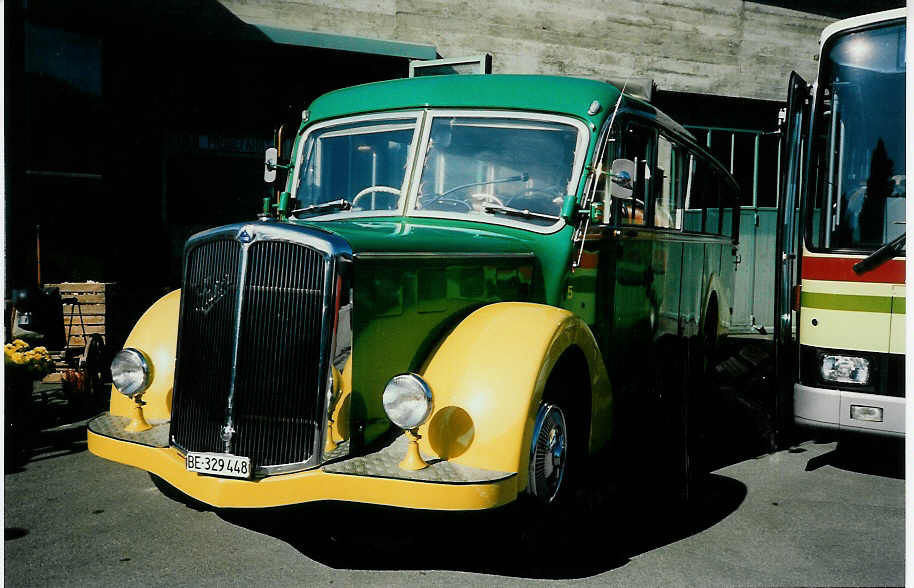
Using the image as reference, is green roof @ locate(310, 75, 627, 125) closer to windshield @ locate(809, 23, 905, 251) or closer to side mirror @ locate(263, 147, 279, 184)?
side mirror @ locate(263, 147, 279, 184)

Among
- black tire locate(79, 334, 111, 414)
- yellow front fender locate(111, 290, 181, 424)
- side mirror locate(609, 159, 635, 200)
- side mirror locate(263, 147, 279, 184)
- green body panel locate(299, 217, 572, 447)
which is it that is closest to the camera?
green body panel locate(299, 217, 572, 447)

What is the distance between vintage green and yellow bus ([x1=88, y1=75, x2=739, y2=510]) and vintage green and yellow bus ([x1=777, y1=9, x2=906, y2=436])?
1.02 meters

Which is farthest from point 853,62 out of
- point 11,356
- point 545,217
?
point 11,356

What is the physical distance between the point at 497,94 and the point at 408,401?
236cm

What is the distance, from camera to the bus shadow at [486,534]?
371 centimetres

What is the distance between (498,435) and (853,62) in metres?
3.58

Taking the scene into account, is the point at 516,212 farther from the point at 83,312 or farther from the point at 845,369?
the point at 83,312

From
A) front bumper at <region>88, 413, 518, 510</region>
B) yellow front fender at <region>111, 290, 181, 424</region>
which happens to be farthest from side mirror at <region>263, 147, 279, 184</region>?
front bumper at <region>88, 413, 518, 510</region>

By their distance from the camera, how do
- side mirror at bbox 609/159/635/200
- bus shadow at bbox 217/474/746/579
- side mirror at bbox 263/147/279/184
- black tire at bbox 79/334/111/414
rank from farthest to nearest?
black tire at bbox 79/334/111/414, side mirror at bbox 263/147/279/184, side mirror at bbox 609/159/635/200, bus shadow at bbox 217/474/746/579

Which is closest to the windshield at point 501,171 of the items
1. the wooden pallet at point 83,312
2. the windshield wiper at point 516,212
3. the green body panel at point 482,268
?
the windshield wiper at point 516,212

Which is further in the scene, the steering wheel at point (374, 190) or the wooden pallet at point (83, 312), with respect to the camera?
the wooden pallet at point (83, 312)

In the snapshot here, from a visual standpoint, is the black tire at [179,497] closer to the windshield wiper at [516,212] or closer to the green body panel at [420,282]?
the green body panel at [420,282]

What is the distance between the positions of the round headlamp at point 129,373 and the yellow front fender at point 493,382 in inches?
54.1

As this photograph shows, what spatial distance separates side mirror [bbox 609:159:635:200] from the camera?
14.6 feet
